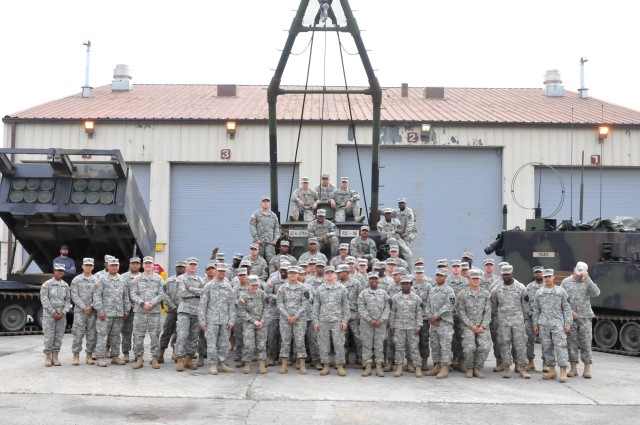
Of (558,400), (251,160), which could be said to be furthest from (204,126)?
(558,400)

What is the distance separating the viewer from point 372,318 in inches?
448

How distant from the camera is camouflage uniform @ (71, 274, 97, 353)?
39.1ft

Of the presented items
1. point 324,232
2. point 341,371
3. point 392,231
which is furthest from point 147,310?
point 392,231

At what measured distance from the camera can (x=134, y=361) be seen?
40.2 feet

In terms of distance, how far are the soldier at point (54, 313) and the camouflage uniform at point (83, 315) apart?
0.53 feet

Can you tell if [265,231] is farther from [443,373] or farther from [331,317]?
[443,373]

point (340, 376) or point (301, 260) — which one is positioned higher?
point (301, 260)

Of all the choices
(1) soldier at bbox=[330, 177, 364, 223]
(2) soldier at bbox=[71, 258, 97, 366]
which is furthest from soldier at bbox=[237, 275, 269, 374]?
(1) soldier at bbox=[330, 177, 364, 223]

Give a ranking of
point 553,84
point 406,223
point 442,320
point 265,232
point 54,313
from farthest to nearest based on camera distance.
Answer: point 553,84
point 406,223
point 265,232
point 54,313
point 442,320

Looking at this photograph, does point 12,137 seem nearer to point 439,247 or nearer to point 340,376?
point 439,247

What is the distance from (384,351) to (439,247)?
11.6 meters

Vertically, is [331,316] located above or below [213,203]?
below

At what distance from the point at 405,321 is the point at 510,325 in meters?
1.51

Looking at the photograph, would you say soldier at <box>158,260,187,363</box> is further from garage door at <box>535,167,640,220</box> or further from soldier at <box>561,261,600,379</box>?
garage door at <box>535,167,640,220</box>
